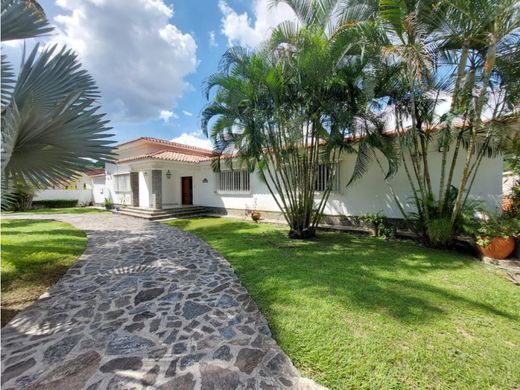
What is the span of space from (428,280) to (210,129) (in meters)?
7.63

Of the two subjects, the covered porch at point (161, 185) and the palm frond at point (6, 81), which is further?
the covered porch at point (161, 185)

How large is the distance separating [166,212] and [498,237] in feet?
48.7

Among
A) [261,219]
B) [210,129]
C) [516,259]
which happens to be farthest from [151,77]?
[516,259]

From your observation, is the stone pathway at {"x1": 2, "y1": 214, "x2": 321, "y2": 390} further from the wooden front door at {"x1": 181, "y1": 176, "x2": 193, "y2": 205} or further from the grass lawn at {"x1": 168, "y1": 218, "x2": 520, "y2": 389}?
the wooden front door at {"x1": 181, "y1": 176, "x2": 193, "y2": 205}

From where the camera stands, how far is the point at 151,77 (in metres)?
15.3

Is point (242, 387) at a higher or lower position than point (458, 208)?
lower

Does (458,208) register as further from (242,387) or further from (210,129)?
(210,129)

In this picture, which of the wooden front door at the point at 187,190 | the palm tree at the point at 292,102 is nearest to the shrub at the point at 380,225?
the palm tree at the point at 292,102

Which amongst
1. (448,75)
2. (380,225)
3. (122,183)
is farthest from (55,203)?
Answer: (448,75)

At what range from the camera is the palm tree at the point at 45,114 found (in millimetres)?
2670

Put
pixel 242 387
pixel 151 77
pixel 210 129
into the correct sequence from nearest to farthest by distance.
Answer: pixel 242 387 < pixel 210 129 < pixel 151 77

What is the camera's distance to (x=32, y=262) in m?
6.02

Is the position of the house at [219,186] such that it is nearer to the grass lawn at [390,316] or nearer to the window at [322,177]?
the window at [322,177]

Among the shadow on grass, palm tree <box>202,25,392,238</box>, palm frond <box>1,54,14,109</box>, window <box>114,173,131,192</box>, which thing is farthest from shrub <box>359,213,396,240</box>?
window <box>114,173,131,192</box>
